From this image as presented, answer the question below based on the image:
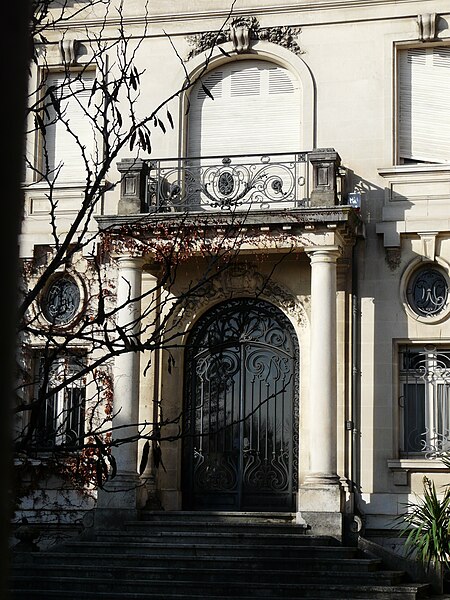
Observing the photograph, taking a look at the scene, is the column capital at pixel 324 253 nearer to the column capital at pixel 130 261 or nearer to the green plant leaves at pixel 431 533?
the column capital at pixel 130 261

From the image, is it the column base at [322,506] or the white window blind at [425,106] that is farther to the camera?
the white window blind at [425,106]

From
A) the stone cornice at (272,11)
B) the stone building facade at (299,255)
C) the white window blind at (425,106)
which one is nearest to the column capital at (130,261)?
the stone building facade at (299,255)

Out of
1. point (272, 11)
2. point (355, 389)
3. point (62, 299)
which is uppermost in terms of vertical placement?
point (272, 11)

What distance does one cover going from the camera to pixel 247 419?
15.7m

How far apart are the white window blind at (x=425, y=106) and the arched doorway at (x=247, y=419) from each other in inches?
127

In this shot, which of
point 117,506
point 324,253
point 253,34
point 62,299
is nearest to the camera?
point 324,253

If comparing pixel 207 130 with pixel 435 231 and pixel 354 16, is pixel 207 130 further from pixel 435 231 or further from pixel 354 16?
pixel 435 231

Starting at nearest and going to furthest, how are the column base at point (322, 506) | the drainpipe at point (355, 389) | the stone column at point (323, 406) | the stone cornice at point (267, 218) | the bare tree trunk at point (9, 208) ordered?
1. the bare tree trunk at point (9, 208)
2. the column base at point (322, 506)
3. the stone column at point (323, 406)
4. the stone cornice at point (267, 218)
5. the drainpipe at point (355, 389)

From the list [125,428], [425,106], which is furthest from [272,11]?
[125,428]

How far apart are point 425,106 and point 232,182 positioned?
10.2 feet

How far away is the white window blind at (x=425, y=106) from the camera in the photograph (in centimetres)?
1597

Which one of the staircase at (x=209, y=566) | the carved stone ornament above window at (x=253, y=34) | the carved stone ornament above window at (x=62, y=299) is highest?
the carved stone ornament above window at (x=253, y=34)

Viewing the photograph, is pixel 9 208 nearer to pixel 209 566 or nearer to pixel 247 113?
pixel 209 566

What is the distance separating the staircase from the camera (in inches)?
484
